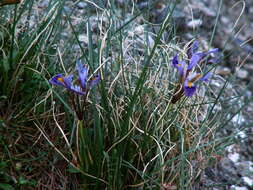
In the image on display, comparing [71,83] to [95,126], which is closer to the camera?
[71,83]

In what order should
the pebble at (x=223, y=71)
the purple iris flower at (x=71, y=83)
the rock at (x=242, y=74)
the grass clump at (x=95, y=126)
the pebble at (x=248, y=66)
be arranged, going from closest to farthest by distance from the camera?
the purple iris flower at (x=71, y=83), the grass clump at (x=95, y=126), the pebble at (x=223, y=71), the rock at (x=242, y=74), the pebble at (x=248, y=66)

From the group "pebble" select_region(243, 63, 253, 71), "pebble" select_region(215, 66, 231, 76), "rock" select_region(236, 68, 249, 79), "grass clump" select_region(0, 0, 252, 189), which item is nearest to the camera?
"grass clump" select_region(0, 0, 252, 189)

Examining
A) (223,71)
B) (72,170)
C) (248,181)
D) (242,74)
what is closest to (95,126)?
(72,170)

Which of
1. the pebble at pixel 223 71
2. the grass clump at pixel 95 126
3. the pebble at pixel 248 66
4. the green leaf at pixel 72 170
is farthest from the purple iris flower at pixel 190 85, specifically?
the pebble at pixel 248 66

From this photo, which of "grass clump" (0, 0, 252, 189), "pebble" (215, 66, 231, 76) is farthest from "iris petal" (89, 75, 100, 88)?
"pebble" (215, 66, 231, 76)

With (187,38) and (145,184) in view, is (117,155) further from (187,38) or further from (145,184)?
(187,38)

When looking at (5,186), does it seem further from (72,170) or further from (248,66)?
(248,66)

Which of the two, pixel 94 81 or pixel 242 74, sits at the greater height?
pixel 94 81

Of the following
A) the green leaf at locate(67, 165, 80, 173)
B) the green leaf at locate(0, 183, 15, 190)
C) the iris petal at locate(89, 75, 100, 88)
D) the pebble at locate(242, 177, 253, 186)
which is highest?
the iris petal at locate(89, 75, 100, 88)

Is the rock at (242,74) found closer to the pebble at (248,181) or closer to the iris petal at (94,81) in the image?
the pebble at (248,181)

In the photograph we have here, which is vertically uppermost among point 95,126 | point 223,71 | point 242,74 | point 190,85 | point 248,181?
point 190,85

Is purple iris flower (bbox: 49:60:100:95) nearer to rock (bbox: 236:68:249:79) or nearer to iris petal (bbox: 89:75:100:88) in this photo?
iris petal (bbox: 89:75:100:88)

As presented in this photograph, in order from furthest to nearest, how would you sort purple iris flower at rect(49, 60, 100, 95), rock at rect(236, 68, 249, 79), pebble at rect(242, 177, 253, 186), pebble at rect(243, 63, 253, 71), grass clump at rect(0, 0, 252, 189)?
1. pebble at rect(243, 63, 253, 71)
2. rock at rect(236, 68, 249, 79)
3. pebble at rect(242, 177, 253, 186)
4. grass clump at rect(0, 0, 252, 189)
5. purple iris flower at rect(49, 60, 100, 95)

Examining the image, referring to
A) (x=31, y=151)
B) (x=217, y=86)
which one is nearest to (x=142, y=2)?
(x=217, y=86)
